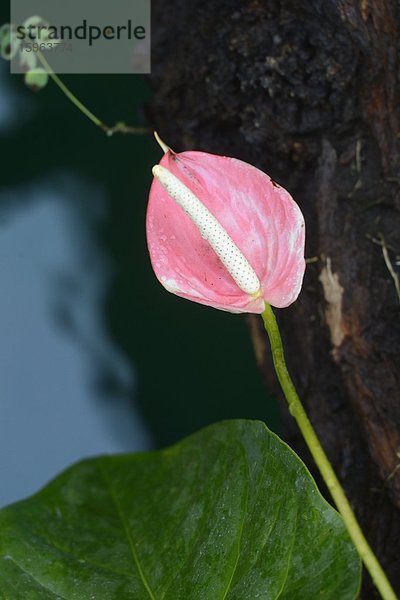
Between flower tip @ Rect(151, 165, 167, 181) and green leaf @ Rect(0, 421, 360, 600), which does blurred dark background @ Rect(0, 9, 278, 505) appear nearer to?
green leaf @ Rect(0, 421, 360, 600)

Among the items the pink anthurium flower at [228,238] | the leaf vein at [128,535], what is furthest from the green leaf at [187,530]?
the pink anthurium flower at [228,238]

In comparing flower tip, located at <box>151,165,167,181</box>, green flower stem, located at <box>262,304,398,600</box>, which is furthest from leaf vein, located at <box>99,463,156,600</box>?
flower tip, located at <box>151,165,167,181</box>

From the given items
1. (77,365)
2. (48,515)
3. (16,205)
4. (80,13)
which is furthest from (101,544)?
(80,13)

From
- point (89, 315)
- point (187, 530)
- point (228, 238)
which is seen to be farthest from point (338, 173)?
point (89, 315)

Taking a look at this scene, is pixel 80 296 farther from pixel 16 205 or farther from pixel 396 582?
pixel 396 582

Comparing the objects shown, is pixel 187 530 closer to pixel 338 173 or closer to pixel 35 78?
pixel 338 173
